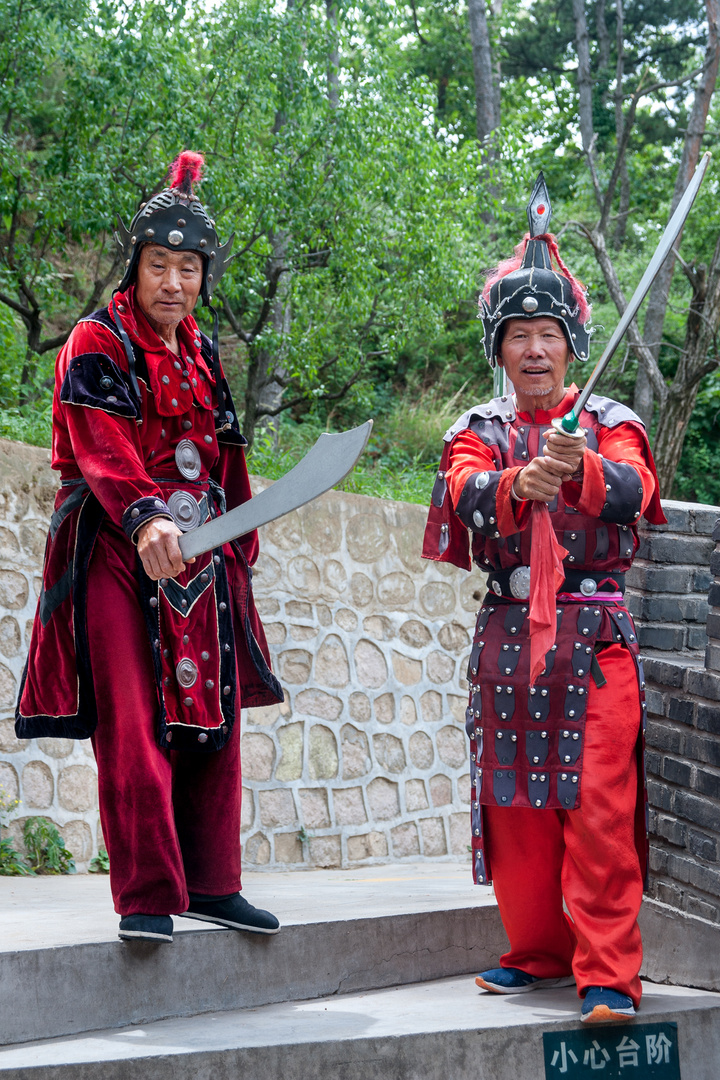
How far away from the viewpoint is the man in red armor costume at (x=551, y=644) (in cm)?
242

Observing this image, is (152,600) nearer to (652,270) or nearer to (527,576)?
(527,576)

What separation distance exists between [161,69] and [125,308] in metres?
4.76

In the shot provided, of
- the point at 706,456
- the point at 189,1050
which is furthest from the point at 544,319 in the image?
the point at 706,456

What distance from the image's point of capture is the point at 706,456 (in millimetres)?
12953

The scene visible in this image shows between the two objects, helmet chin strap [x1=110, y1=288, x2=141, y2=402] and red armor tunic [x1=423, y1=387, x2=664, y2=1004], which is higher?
helmet chin strap [x1=110, y1=288, x2=141, y2=402]

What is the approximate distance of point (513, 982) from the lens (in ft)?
8.93

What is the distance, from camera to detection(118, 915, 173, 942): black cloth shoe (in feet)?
7.91

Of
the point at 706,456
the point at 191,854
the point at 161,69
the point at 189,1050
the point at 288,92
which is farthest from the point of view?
the point at 706,456

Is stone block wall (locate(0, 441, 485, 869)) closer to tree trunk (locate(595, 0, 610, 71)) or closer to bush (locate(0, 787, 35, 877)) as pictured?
bush (locate(0, 787, 35, 877))

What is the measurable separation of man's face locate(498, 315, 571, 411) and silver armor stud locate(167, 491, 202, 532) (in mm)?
872

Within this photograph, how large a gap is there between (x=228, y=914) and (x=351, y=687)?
11.8 feet

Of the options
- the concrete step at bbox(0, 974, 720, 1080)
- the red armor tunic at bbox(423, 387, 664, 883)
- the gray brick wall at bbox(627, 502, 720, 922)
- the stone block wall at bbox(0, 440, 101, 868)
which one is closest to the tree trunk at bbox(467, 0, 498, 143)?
the stone block wall at bbox(0, 440, 101, 868)

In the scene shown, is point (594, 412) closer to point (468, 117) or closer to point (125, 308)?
point (125, 308)

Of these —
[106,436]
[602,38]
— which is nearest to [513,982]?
[106,436]
